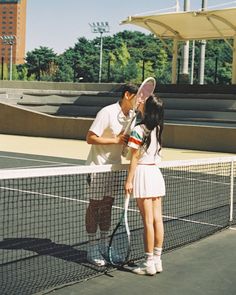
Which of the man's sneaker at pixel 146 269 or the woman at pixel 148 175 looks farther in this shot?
the man's sneaker at pixel 146 269

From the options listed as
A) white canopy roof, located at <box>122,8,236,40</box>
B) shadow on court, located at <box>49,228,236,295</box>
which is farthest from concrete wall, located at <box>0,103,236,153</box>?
shadow on court, located at <box>49,228,236,295</box>

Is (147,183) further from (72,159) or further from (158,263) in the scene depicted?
(72,159)

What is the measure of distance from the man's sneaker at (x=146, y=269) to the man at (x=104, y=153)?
39 cm

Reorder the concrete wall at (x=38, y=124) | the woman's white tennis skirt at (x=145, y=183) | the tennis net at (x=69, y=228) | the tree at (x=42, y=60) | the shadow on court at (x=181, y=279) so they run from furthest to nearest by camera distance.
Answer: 1. the tree at (x=42, y=60)
2. the concrete wall at (x=38, y=124)
3. the woman's white tennis skirt at (x=145, y=183)
4. the tennis net at (x=69, y=228)
5. the shadow on court at (x=181, y=279)

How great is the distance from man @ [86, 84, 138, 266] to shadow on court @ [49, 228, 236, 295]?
457 millimetres

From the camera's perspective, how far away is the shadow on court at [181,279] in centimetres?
492

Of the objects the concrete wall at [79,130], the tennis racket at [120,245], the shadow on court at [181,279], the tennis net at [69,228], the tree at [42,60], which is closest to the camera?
the shadow on court at [181,279]

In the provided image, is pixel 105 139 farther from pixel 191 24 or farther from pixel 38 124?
pixel 191 24

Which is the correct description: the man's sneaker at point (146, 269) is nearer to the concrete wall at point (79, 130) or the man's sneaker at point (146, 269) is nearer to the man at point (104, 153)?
the man at point (104, 153)

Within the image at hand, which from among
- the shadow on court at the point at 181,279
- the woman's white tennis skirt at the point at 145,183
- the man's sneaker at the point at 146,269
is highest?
the woman's white tennis skirt at the point at 145,183

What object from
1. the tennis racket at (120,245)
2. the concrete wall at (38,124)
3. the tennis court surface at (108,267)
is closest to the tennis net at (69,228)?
the tennis court surface at (108,267)

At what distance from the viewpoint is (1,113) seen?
102 feet

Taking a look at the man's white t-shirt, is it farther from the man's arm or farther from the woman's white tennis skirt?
the woman's white tennis skirt

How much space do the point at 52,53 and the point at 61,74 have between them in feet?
69.1
